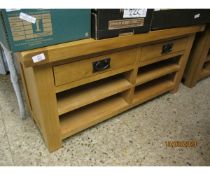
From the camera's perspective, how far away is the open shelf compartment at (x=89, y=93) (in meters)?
0.95

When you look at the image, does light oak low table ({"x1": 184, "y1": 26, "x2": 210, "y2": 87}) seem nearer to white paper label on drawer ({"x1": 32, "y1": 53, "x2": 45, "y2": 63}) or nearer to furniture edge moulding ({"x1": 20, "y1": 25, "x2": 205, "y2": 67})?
furniture edge moulding ({"x1": 20, "y1": 25, "x2": 205, "y2": 67})

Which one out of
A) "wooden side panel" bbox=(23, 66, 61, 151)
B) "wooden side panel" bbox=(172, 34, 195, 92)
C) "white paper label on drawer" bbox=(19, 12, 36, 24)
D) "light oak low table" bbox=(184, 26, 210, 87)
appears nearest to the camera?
"white paper label on drawer" bbox=(19, 12, 36, 24)

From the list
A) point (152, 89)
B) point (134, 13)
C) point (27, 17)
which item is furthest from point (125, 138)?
point (27, 17)

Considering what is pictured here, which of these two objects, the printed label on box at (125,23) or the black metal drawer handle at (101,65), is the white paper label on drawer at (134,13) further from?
the black metal drawer handle at (101,65)

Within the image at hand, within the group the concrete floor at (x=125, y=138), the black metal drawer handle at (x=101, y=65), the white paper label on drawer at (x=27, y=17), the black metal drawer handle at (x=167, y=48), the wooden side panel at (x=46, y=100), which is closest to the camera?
the white paper label on drawer at (x=27, y=17)

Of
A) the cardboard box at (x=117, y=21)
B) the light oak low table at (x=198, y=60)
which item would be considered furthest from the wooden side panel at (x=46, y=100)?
the light oak low table at (x=198, y=60)

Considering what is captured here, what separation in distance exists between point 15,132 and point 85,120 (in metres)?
0.40

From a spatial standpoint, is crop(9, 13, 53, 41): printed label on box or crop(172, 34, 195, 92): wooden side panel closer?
crop(9, 13, 53, 41): printed label on box

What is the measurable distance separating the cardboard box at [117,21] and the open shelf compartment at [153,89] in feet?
1.66

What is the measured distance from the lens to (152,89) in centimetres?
135

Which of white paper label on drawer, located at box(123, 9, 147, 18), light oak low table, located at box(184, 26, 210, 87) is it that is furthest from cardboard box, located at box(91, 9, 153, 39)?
light oak low table, located at box(184, 26, 210, 87)

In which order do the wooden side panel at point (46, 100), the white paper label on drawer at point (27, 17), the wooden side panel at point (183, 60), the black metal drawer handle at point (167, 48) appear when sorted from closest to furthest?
the white paper label on drawer at point (27, 17) → the wooden side panel at point (46, 100) → the black metal drawer handle at point (167, 48) → the wooden side panel at point (183, 60)

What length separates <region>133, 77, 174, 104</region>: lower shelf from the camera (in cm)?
128

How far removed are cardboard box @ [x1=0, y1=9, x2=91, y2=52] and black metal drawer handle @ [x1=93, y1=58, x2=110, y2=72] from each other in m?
0.16
